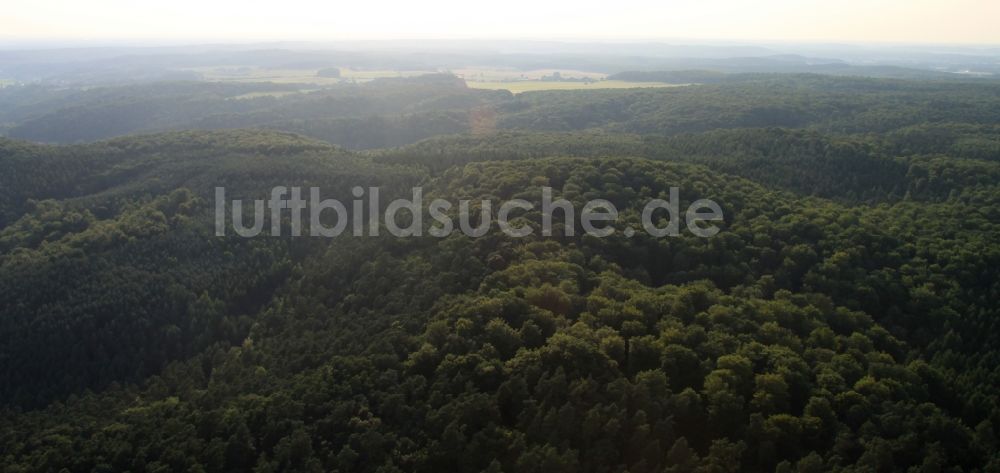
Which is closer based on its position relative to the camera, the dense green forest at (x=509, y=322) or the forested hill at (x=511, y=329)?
the forested hill at (x=511, y=329)

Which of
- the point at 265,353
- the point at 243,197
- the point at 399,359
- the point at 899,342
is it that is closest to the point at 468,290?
the point at 399,359

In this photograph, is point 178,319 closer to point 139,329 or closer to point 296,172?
point 139,329

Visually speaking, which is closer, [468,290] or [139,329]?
[468,290]

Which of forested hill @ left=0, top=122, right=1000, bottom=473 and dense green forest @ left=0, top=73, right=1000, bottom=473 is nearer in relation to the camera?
forested hill @ left=0, top=122, right=1000, bottom=473

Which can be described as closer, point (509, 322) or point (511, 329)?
point (511, 329)
